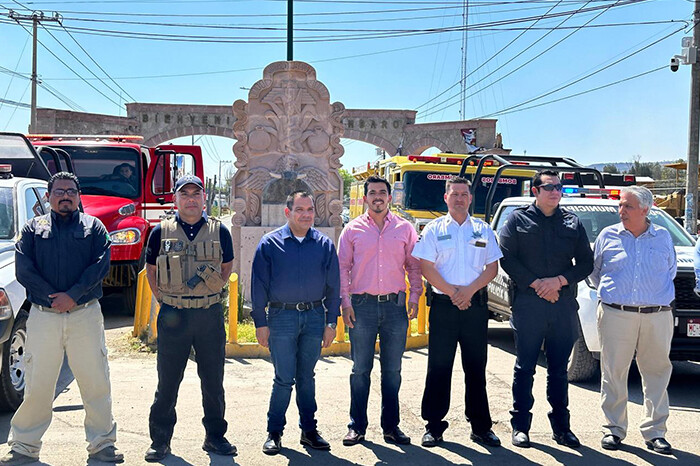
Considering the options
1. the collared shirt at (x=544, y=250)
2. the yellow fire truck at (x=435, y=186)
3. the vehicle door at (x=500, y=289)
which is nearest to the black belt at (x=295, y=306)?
the collared shirt at (x=544, y=250)

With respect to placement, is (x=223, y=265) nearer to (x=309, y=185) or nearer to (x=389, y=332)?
(x=389, y=332)

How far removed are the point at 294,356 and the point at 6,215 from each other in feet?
10.5

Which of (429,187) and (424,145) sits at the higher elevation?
(424,145)

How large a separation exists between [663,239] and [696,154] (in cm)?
1334

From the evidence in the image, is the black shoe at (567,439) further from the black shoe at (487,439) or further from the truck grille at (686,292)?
the truck grille at (686,292)

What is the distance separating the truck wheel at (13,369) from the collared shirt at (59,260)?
99cm

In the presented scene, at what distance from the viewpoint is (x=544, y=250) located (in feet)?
16.7

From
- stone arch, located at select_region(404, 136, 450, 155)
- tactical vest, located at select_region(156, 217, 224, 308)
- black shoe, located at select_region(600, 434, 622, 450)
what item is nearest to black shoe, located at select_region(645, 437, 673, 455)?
Result: black shoe, located at select_region(600, 434, 622, 450)

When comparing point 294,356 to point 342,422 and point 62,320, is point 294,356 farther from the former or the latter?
point 62,320

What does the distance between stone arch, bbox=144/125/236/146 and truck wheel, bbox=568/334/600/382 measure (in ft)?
96.2

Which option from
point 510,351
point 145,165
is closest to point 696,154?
point 510,351

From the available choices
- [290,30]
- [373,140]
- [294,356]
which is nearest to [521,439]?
[294,356]

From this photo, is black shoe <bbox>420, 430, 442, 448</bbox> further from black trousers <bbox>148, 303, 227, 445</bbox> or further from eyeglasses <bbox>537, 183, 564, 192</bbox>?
eyeglasses <bbox>537, 183, 564, 192</bbox>

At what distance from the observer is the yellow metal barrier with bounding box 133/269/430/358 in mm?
7734
